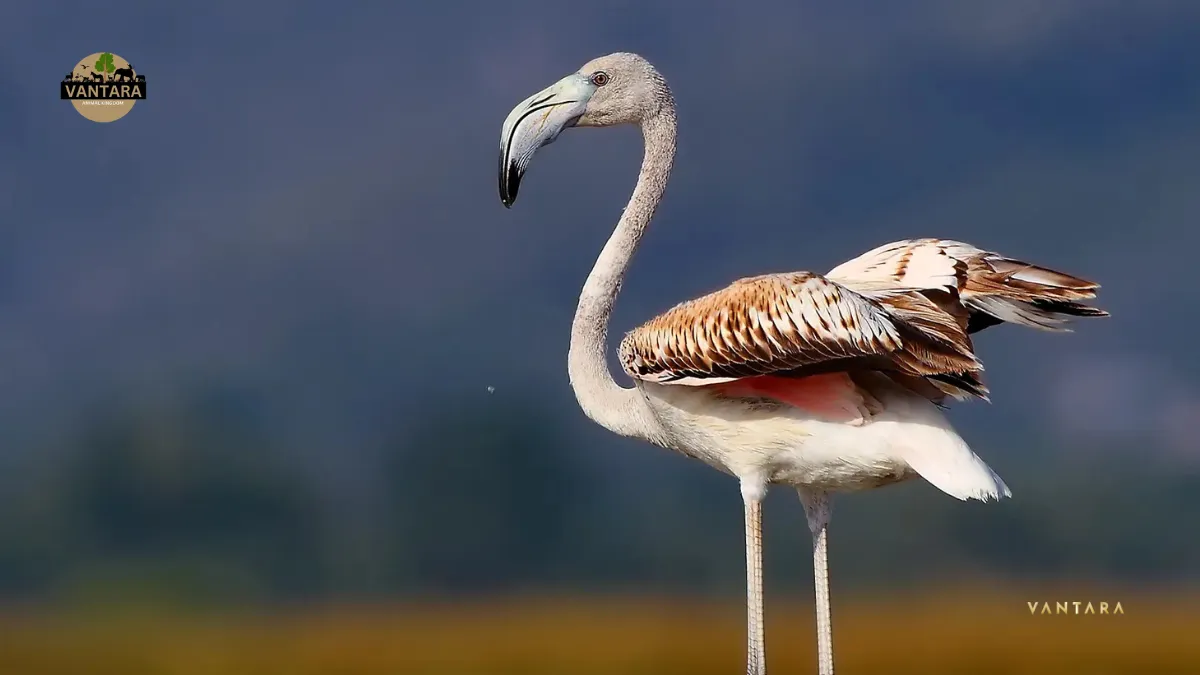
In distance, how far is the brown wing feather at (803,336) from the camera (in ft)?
15.2

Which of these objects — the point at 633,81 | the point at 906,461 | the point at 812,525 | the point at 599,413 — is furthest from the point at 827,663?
the point at 633,81

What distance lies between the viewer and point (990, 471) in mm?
4883

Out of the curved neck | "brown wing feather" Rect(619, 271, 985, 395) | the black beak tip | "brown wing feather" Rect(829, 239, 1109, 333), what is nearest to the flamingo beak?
the black beak tip

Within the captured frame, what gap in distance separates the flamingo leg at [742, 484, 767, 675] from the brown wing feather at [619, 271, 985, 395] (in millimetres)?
596

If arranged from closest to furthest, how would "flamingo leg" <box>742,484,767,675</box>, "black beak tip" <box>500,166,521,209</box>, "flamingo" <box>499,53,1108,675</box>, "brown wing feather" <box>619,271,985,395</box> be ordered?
1. "brown wing feather" <box>619,271,985,395</box>
2. "flamingo" <box>499,53,1108,675</box>
3. "flamingo leg" <box>742,484,767,675</box>
4. "black beak tip" <box>500,166,521,209</box>

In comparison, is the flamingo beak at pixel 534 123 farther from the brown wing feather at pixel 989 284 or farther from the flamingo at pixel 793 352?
the brown wing feather at pixel 989 284

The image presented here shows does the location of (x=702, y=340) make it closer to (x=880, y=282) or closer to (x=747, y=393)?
(x=747, y=393)

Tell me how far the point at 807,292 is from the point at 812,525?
1.31m

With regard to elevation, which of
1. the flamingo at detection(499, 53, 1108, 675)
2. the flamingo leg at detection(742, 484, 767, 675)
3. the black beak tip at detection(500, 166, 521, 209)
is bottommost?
the flamingo leg at detection(742, 484, 767, 675)

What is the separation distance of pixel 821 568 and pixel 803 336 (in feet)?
4.39

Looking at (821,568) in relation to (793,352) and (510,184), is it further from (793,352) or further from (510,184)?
(510,184)

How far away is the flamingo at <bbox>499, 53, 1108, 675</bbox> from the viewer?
473 cm

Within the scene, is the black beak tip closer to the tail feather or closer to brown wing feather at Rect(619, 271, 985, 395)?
brown wing feather at Rect(619, 271, 985, 395)

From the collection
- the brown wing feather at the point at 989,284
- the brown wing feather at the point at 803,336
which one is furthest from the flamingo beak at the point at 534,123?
the brown wing feather at the point at 989,284
